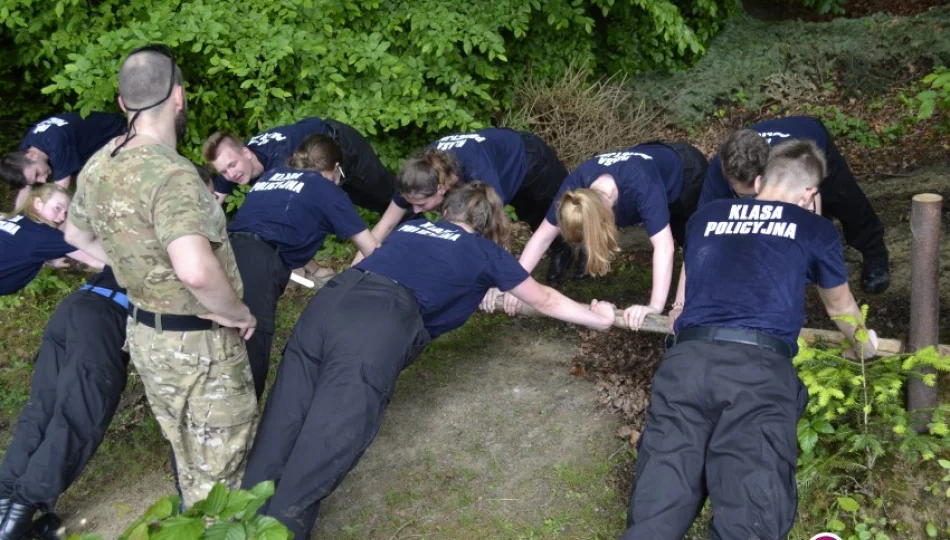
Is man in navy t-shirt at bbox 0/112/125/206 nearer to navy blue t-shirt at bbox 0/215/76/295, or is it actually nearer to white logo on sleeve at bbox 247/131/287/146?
navy blue t-shirt at bbox 0/215/76/295

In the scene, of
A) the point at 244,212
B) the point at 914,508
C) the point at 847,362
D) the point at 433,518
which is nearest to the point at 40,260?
the point at 244,212

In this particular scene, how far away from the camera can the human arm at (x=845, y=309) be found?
375cm

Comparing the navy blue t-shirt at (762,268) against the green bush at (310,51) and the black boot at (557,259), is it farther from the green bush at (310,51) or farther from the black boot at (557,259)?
the green bush at (310,51)

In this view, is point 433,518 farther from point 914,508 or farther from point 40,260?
point 40,260

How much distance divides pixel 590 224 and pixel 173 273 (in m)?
2.03

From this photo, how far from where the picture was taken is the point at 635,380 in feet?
16.8

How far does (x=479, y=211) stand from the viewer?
4223 millimetres

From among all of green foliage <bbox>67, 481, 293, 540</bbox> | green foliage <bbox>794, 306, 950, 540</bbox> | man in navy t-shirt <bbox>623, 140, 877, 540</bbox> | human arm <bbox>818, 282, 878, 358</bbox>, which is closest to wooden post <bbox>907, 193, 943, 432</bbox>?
green foliage <bbox>794, 306, 950, 540</bbox>

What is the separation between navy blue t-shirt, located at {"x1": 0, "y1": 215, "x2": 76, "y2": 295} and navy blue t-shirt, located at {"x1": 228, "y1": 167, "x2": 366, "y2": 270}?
1.03 m

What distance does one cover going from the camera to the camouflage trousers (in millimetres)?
3668

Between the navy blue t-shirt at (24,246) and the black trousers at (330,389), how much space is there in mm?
1897

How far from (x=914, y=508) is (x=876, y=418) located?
17.7 inches

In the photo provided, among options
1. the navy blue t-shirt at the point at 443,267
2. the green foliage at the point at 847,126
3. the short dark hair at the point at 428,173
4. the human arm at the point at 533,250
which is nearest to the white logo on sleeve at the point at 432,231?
the navy blue t-shirt at the point at 443,267

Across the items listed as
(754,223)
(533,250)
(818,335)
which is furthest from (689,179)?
(754,223)
